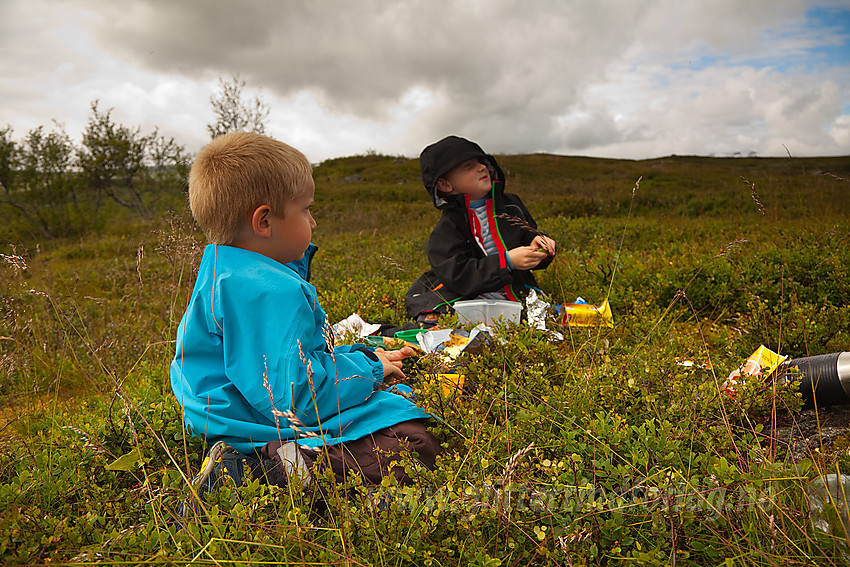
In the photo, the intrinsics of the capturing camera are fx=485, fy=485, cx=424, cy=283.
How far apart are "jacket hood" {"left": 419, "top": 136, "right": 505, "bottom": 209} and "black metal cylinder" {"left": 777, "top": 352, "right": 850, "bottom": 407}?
3.08 meters

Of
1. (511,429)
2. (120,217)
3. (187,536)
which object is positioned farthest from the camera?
(120,217)

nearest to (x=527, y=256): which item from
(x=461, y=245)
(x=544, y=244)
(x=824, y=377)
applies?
(x=544, y=244)

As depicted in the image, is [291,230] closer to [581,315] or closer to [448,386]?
[448,386]

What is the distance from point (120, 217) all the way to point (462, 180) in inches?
1473

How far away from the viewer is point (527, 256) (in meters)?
4.50

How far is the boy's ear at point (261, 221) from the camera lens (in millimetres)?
2375

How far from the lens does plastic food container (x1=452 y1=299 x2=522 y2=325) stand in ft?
15.2

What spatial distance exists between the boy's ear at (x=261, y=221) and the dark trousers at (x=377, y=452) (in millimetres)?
1024

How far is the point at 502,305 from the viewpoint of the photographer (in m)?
4.65

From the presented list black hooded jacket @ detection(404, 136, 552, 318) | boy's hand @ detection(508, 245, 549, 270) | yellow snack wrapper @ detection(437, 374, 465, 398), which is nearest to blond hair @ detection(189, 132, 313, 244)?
yellow snack wrapper @ detection(437, 374, 465, 398)

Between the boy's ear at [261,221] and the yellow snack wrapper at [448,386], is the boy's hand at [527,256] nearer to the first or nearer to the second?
the yellow snack wrapper at [448,386]

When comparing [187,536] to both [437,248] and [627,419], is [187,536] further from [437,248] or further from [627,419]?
[437,248]

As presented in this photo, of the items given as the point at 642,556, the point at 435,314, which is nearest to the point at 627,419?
the point at 642,556

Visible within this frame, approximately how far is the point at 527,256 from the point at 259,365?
2943 mm
